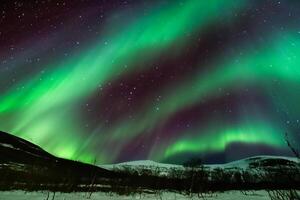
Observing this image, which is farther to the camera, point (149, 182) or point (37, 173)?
point (37, 173)

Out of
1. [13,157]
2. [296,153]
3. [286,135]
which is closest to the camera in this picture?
[286,135]

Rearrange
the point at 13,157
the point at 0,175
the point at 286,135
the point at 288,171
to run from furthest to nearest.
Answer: the point at 13,157 → the point at 0,175 → the point at 288,171 → the point at 286,135

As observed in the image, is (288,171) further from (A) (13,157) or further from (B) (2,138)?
(B) (2,138)

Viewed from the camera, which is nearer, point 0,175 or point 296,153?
point 296,153

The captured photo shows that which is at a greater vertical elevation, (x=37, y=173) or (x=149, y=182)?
(x=37, y=173)

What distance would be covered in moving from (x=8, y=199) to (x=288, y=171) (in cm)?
1263

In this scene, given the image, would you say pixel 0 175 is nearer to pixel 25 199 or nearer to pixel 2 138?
pixel 25 199

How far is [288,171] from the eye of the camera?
15.9 feet

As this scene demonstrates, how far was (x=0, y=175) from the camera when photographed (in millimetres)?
42594

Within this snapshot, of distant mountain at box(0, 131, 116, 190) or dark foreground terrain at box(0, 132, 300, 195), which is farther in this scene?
distant mountain at box(0, 131, 116, 190)

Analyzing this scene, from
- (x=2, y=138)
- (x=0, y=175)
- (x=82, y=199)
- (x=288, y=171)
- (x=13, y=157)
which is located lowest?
(x=288, y=171)

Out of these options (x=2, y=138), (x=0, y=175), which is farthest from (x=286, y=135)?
(x=2, y=138)

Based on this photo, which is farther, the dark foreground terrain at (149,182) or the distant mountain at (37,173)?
the distant mountain at (37,173)

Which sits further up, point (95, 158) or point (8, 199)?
point (95, 158)
